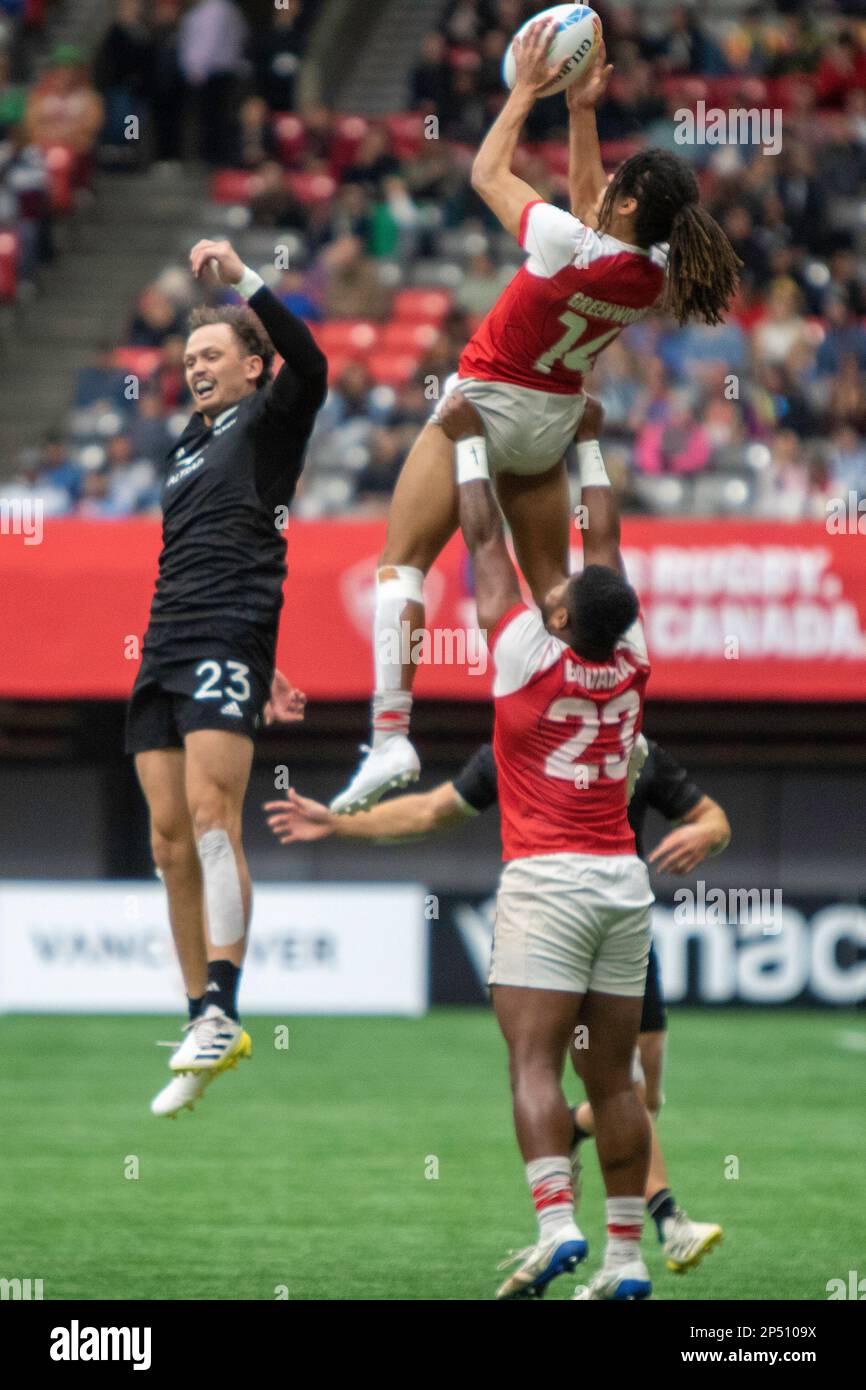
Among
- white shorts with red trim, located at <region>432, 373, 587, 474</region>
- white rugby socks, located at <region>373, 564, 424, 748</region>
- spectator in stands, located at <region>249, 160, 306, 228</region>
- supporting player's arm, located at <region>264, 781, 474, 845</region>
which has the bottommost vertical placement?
supporting player's arm, located at <region>264, 781, 474, 845</region>

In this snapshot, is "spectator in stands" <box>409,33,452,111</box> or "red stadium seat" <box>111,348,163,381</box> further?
"spectator in stands" <box>409,33,452,111</box>

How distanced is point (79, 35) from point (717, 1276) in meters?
16.6

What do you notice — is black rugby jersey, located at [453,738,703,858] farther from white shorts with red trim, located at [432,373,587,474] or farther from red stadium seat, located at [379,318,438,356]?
red stadium seat, located at [379,318,438,356]

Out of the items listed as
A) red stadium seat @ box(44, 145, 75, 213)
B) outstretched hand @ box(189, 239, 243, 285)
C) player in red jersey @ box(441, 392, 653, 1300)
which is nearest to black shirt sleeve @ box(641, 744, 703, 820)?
player in red jersey @ box(441, 392, 653, 1300)

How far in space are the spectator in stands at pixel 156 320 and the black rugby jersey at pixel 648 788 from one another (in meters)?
10.2

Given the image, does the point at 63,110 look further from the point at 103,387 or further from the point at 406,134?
the point at 103,387

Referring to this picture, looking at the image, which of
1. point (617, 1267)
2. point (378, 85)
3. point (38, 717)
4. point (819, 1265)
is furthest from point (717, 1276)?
point (378, 85)

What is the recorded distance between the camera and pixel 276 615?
25.6 feet

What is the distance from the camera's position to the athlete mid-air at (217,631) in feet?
24.6

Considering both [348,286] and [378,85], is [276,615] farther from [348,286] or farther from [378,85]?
[378,85]

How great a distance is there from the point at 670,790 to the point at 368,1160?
3475 millimetres

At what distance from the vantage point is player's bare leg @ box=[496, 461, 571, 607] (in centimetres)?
772

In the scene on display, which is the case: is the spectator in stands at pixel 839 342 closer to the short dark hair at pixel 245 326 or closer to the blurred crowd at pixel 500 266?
the blurred crowd at pixel 500 266

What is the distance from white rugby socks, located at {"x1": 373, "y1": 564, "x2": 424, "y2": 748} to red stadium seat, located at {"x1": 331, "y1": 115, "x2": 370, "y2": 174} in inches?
526
